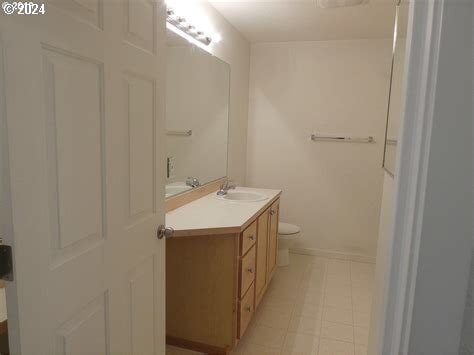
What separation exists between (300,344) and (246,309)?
1.43ft

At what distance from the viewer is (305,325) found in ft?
7.73

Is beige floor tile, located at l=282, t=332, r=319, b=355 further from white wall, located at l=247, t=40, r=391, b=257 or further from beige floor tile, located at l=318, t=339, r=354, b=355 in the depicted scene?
white wall, located at l=247, t=40, r=391, b=257

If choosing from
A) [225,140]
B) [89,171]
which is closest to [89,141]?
[89,171]

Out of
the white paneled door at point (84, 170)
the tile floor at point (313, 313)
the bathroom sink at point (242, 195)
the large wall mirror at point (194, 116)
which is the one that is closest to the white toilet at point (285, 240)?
the tile floor at point (313, 313)

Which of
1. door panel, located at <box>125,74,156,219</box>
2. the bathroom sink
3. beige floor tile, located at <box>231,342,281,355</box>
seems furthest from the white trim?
the bathroom sink

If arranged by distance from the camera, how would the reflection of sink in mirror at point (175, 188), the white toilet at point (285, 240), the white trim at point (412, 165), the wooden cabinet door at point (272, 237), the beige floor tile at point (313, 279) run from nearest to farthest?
the white trim at point (412, 165)
the reflection of sink in mirror at point (175, 188)
the wooden cabinet door at point (272, 237)
the beige floor tile at point (313, 279)
the white toilet at point (285, 240)

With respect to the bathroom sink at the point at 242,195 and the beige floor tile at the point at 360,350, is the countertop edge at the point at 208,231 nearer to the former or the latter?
the bathroom sink at the point at 242,195

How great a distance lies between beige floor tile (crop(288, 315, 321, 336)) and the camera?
2285 mm

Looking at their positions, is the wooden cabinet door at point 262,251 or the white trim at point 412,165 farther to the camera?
the wooden cabinet door at point 262,251

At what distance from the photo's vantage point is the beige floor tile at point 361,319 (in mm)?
2387

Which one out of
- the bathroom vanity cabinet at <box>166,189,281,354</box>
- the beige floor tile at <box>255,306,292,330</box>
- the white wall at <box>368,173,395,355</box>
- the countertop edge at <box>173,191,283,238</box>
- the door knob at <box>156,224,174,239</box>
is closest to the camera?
the white wall at <box>368,173,395,355</box>

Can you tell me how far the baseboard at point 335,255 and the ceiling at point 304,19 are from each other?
227cm

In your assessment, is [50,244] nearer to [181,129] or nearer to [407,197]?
[407,197]

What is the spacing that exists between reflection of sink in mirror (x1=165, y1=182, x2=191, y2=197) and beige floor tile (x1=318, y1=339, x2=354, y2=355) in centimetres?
139
